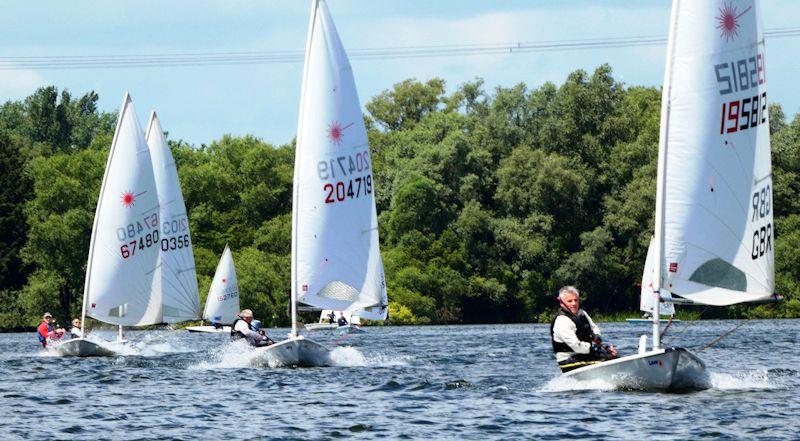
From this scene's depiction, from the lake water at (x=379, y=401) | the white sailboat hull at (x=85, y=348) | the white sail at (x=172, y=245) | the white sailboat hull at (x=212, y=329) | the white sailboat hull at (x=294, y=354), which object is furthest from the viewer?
the white sailboat hull at (x=212, y=329)

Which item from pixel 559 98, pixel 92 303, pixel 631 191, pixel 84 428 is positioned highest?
pixel 559 98

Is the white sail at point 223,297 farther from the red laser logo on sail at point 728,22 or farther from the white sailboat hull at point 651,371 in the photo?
the red laser logo on sail at point 728,22

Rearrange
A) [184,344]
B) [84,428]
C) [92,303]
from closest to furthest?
[84,428], [92,303], [184,344]

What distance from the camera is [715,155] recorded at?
24328 mm

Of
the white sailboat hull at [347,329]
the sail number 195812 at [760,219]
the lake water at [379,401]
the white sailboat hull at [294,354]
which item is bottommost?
the lake water at [379,401]

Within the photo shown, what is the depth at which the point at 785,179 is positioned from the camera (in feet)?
279

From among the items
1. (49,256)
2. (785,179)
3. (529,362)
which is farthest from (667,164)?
(49,256)

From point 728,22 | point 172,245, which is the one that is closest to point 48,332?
point 172,245

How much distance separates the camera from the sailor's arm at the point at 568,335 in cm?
2341

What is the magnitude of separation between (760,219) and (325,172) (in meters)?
11.6

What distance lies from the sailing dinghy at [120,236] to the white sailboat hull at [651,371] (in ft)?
68.6

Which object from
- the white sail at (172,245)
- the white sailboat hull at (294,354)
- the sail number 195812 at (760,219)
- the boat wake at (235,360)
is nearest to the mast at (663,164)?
the sail number 195812 at (760,219)

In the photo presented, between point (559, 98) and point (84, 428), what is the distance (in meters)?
76.0

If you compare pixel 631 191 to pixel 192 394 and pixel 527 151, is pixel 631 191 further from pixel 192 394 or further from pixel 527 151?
pixel 192 394
